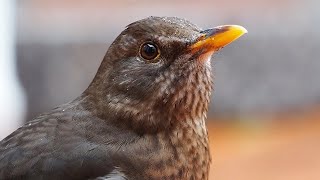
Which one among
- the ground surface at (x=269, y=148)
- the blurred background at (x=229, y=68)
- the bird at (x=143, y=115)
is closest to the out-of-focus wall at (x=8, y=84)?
the blurred background at (x=229, y=68)

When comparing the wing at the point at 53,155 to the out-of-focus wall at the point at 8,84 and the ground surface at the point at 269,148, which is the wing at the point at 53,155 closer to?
the out-of-focus wall at the point at 8,84

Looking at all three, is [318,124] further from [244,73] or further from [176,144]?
[176,144]

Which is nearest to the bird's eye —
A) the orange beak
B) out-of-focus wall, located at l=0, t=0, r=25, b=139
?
the orange beak

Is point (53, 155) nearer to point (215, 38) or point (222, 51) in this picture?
point (215, 38)

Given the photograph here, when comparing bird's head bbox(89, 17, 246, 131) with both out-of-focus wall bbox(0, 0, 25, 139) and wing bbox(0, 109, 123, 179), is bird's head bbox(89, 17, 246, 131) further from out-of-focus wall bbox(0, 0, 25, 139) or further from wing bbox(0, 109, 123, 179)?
out-of-focus wall bbox(0, 0, 25, 139)

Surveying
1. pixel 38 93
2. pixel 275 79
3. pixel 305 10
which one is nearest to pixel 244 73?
pixel 275 79

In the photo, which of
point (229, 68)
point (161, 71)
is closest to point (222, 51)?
point (229, 68)
